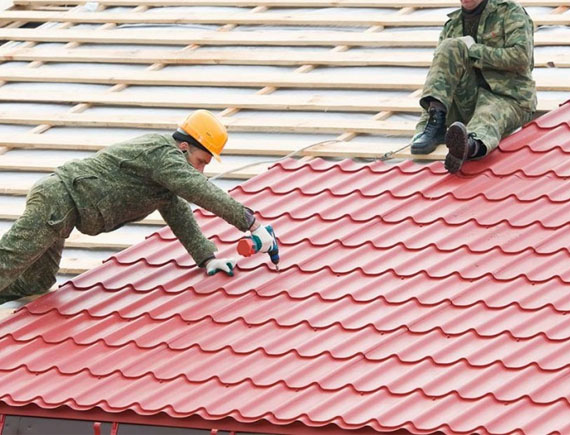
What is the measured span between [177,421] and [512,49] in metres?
3.16

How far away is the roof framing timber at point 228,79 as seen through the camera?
10664 mm

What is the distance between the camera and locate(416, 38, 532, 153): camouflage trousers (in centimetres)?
948

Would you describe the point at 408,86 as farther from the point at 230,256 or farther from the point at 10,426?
the point at 10,426

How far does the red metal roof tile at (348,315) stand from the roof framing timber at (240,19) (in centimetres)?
193

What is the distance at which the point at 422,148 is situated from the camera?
380 inches

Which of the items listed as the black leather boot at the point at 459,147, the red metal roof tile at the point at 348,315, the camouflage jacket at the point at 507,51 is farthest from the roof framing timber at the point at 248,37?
the black leather boot at the point at 459,147

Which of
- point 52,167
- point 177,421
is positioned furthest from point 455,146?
point 52,167

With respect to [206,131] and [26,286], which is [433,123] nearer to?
[206,131]

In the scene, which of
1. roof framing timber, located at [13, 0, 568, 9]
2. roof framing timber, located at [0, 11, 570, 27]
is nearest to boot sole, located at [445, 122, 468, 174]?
roof framing timber, located at [0, 11, 570, 27]

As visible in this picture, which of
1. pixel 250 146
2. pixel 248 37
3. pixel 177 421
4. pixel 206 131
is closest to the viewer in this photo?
pixel 177 421

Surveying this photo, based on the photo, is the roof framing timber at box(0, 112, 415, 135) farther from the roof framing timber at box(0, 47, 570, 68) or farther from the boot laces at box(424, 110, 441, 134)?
the roof framing timber at box(0, 47, 570, 68)

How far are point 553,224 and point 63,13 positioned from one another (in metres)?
5.53

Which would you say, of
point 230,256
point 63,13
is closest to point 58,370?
point 230,256

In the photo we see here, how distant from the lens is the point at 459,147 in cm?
918
